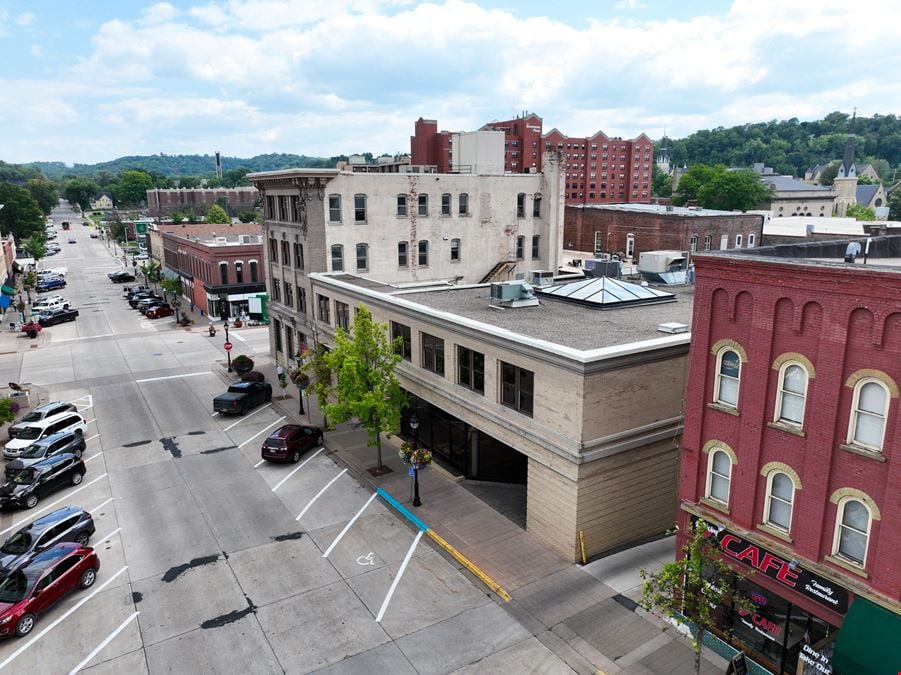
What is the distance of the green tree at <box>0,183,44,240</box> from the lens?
13175 centimetres

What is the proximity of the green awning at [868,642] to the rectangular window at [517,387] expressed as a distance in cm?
1122

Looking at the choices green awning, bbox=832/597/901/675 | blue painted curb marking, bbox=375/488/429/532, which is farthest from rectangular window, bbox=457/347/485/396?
green awning, bbox=832/597/901/675

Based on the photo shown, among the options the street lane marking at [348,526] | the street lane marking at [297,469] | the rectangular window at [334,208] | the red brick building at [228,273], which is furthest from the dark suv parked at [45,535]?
the red brick building at [228,273]

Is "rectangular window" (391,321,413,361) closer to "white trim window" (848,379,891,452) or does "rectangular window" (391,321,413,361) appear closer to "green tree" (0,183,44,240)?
"white trim window" (848,379,891,452)

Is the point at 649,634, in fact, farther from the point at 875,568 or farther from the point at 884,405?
Answer: the point at 884,405

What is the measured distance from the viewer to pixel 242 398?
37250 mm

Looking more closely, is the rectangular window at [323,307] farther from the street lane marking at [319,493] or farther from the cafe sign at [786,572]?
the cafe sign at [786,572]

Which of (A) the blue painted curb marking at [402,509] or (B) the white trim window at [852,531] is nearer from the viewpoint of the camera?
(B) the white trim window at [852,531]

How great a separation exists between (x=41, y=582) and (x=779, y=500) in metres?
20.6

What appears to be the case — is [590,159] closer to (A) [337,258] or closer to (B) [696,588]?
(A) [337,258]

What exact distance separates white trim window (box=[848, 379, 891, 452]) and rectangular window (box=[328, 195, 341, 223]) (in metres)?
31.5

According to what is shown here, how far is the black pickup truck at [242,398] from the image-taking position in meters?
36.8

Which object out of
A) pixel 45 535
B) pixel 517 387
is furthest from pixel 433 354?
pixel 45 535

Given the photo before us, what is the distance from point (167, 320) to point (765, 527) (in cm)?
6701
